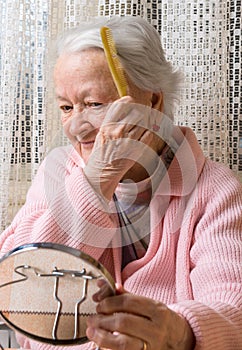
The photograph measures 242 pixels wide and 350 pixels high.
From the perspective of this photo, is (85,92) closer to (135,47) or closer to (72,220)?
(135,47)

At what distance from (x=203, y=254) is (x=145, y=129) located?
24 cm

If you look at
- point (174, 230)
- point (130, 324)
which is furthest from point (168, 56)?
point (130, 324)

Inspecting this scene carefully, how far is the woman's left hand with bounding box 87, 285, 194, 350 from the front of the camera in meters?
0.76

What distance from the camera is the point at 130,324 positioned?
2.61 ft

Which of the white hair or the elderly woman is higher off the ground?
the white hair

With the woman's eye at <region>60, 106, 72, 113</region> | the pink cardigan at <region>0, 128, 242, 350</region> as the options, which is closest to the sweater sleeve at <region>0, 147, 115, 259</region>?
the pink cardigan at <region>0, 128, 242, 350</region>

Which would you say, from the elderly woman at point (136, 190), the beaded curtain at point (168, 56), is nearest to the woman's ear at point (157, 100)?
the elderly woman at point (136, 190)

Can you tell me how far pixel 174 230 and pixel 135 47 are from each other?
1.09ft

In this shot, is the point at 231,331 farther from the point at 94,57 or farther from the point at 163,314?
the point at 94,57

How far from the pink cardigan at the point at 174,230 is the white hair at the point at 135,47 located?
102 millimetres

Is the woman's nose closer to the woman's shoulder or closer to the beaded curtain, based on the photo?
the woman's shoulder

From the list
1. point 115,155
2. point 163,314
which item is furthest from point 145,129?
point 163,314

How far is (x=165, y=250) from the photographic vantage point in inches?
46.3

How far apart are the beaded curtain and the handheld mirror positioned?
630 mm
